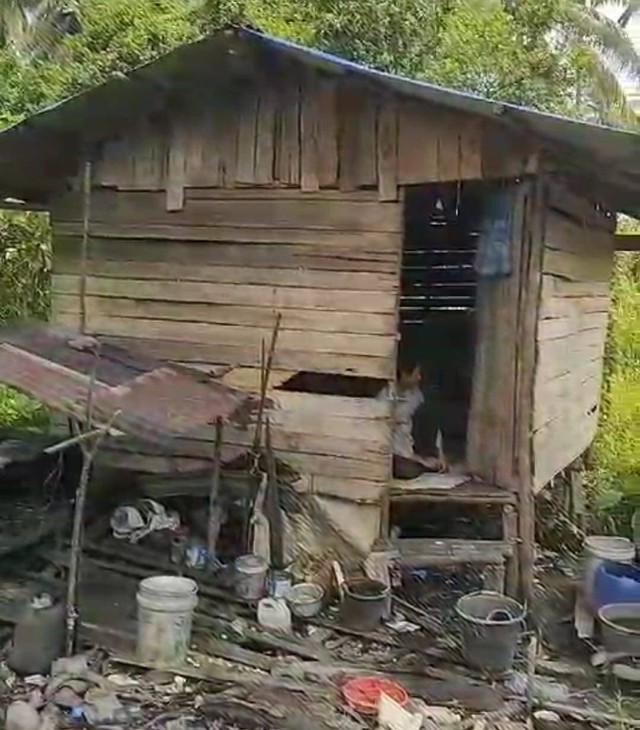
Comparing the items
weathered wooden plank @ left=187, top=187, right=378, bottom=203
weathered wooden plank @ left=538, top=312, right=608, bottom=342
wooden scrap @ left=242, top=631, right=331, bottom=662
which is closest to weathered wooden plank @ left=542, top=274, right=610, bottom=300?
weathered wooden plank @ left=538, top=312, right=608, bottom=342

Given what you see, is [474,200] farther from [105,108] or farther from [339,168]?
[105,108]

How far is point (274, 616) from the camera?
5.57m

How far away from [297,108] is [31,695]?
3.88m

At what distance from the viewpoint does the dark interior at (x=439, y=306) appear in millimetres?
8352

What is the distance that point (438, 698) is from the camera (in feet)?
16.1

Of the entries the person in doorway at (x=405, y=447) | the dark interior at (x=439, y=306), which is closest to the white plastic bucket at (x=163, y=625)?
the person in doorway at (x=405, y=447)

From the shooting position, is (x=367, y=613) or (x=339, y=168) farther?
(x=339, y=168)

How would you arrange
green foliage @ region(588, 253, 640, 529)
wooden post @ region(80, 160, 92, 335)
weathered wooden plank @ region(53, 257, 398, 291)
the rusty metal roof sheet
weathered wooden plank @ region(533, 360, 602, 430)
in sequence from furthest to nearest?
1. green foliage @ region(588, 253, 640, 529)
2. weathered wooden plank @ region(533, 360, 602, 430)
3. weathered wooden plank @ region(53, 257, 398, 291)
4. wooden post @ region(80, 160, 92, 335)
5. the rusty metal roof sheet

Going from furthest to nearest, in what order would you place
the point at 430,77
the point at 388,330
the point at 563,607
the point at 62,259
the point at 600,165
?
1. the point at 430,77
2. the point at 62,259
3. the point at 563,607
4. the point at 388,330
5. the point at 600,165

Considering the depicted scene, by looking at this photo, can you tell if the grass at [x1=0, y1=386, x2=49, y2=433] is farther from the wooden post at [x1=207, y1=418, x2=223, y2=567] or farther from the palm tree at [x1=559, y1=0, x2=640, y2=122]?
the palm tree at [x1=559, y1=0, x2=640, y2=122]

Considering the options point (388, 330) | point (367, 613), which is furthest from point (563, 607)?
point (388, 330)

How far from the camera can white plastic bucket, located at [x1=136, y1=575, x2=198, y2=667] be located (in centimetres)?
507

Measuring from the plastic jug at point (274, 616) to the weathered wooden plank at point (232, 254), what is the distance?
7.06 ft

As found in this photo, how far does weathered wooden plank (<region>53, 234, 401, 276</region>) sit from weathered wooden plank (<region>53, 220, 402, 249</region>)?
0.07ft
